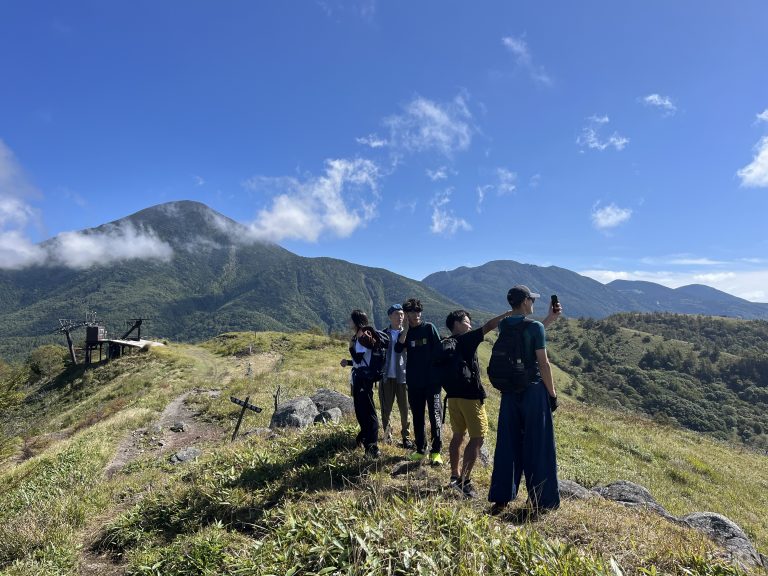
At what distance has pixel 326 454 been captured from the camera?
718cm

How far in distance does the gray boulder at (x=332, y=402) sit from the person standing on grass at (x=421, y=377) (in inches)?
273

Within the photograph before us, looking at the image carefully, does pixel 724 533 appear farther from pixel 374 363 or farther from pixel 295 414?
pixel 295 414

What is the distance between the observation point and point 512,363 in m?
5.04

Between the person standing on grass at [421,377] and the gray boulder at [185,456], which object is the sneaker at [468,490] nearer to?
the person standing on grass at [421,377]

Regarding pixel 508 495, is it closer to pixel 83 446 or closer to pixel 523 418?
pixel 523 418

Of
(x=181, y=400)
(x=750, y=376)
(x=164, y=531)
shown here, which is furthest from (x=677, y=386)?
(x=164, y=531)

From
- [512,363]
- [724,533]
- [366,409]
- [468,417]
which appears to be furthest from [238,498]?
[724,533]

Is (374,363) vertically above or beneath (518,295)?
beneath

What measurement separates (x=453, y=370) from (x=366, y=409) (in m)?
2.01

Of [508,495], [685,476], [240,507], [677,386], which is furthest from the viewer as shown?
[677,386]

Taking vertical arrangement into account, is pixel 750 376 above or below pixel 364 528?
below

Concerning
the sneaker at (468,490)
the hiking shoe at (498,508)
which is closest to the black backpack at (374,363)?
the sneaker at (468,490)

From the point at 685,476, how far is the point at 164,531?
1784 centimetres

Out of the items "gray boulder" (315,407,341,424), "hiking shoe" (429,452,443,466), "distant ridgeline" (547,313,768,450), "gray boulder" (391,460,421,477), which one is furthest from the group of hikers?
"distant ridgeline" (547,313,768,450)
